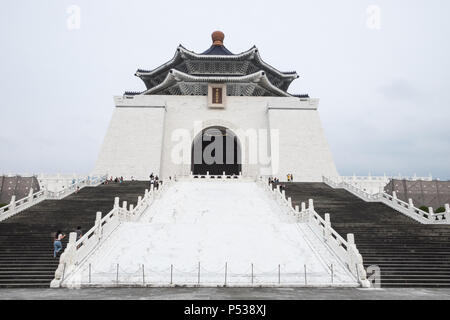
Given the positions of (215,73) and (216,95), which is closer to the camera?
(216,95)

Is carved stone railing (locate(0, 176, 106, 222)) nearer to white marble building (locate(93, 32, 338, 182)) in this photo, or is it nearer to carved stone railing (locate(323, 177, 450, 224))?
white marble building (locate(93, 32, 338, 182))

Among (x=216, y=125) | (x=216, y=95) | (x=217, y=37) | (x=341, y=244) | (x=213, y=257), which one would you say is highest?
(x=217, y=37)

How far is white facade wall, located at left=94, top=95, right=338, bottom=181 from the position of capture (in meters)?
26.8

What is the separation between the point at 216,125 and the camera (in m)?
29.1

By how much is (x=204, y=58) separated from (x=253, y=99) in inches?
231

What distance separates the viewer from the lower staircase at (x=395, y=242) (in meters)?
8.22

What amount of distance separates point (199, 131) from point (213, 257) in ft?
66.8

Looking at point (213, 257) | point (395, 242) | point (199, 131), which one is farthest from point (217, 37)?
point (213, 257)

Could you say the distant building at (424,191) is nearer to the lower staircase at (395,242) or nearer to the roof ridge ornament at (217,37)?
the lower staircase at (395,242)

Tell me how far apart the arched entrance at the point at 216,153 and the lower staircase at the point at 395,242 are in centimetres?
1502

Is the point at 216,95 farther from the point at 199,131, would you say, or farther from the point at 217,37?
the point at 217,37

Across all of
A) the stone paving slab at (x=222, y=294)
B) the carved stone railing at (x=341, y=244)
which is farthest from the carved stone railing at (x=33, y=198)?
the carved stone railing at (x=341, y=244)

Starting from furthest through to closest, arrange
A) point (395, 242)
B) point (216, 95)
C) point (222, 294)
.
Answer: point (216, 95), point (395, 242), point (222, 294)
